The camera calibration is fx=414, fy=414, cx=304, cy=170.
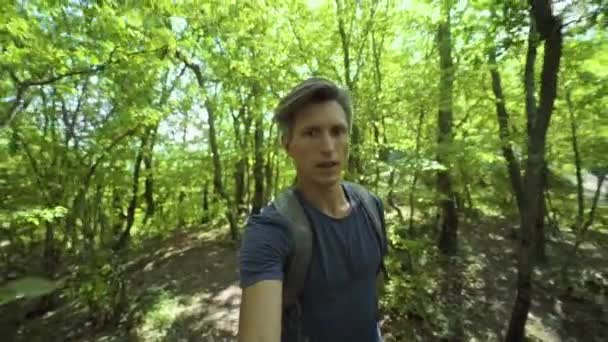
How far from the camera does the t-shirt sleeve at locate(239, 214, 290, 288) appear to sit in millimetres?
1233

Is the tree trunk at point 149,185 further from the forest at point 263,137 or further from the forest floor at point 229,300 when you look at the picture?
the forest floor at point 229,300

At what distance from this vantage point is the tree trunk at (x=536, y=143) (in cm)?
489

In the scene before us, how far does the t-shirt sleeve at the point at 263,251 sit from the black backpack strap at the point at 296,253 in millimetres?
28

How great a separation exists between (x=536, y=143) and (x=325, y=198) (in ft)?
16.1

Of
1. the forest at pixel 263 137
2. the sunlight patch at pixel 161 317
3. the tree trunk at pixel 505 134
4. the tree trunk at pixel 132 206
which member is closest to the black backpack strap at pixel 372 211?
the forest at pixel 263 137

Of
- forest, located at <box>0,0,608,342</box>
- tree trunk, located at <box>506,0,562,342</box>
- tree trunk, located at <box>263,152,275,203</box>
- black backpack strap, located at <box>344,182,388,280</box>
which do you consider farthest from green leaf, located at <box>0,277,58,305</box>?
tree trunk, located at <box>263,152,275,203</box>

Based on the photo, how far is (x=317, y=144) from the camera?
1.45 metres

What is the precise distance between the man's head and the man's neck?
3 cm


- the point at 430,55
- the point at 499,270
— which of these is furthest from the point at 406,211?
the point at 430,55

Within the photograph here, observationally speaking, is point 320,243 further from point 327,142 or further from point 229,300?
point 229,300

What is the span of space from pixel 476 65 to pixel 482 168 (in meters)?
7.96

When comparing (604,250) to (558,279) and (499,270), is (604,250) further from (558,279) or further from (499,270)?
(499,270)

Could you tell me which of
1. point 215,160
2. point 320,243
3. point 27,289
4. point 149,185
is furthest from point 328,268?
point 149,185

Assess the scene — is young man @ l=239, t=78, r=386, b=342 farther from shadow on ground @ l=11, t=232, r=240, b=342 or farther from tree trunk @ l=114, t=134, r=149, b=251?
tree trunk @ l=114, t=134, r=149, b=251
